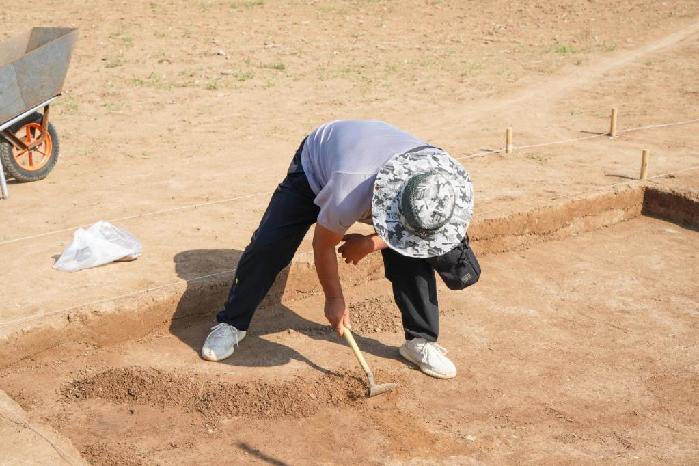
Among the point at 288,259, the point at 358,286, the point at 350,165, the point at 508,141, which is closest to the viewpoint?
the point at 350,165

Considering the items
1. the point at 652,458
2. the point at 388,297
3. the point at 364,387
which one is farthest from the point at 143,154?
the point at 652,458

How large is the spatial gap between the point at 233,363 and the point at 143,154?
12.3 ft

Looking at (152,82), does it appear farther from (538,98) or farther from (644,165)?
(644,165)

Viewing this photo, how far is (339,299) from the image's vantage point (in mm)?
4391

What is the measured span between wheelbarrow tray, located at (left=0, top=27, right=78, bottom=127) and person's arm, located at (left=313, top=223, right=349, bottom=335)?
3866 mm

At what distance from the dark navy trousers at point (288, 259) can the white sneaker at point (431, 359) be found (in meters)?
0.04

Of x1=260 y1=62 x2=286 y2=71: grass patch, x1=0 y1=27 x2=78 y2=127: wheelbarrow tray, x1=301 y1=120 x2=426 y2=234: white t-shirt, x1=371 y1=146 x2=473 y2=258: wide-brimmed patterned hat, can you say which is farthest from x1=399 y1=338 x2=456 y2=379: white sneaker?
x1=260 y1=62 x2=286 y2=71: grass patch

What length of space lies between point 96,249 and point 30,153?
8.16 ft

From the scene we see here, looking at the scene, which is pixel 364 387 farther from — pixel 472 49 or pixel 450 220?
pixel 472 49

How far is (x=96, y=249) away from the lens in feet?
18.3

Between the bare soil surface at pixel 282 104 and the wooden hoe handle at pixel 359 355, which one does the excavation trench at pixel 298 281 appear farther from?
the wooden hoe handle at pixel 359 355

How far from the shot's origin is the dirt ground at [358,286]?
441 cm

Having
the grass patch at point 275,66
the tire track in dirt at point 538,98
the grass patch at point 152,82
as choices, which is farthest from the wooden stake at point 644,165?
the grass patch at point 152,82

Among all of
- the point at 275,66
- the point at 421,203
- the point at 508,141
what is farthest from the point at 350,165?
the point at 275,66
